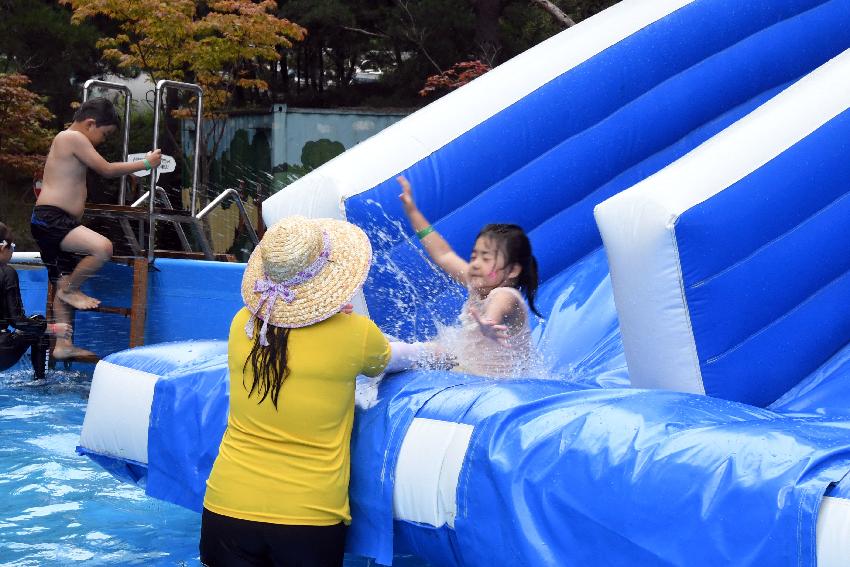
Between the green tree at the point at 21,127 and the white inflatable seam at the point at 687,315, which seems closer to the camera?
the white inflatable seam at the point at 687,315

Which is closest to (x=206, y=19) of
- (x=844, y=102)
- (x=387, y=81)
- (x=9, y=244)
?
(x=387, y=81)

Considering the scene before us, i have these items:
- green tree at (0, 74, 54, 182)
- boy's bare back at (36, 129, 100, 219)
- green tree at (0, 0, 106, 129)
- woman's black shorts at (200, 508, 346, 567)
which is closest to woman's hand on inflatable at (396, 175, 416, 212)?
woman's black shorts at (200, 508, 346, 567)

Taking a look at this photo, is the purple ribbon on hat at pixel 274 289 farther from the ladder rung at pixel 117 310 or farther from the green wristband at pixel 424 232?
the ladder rung at pixel 117 310

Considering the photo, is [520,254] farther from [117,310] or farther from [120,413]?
[117,310]

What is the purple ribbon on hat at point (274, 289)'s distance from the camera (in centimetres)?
204

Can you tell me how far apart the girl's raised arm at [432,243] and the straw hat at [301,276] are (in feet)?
3.67

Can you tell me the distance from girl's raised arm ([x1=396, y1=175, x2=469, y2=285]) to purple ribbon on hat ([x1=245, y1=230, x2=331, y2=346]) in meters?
1.17

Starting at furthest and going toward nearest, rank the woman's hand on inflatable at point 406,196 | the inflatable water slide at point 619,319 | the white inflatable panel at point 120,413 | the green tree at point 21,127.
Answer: the green tree at point 21,127, the woman's hand on inflatable at point 406,196, the white inflatable panel at point 120,413, the inflatable water slide at point 619,319

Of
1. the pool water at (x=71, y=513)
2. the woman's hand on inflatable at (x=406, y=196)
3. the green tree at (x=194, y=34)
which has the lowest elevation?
the pool water at (x=71, y=513)

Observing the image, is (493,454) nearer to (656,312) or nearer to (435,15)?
(656,312)

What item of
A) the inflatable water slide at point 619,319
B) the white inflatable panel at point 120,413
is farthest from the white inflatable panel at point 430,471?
the white inflatable panel at point 120,413

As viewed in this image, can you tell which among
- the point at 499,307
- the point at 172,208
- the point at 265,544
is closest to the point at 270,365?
the point at 265,544

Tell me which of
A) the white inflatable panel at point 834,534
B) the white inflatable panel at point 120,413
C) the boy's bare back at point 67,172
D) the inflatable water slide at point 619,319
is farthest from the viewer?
the boy's bare back at point 67,172

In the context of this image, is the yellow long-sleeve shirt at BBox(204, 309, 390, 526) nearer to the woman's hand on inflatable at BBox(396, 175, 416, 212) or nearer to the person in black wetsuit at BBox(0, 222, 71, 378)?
the woman's hand on inflatable at BBox(396, 175, 416, 212)
